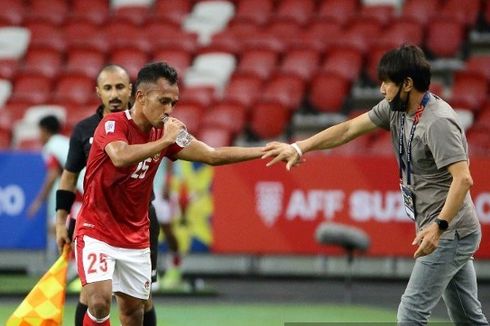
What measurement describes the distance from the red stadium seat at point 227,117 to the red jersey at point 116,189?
9480mm

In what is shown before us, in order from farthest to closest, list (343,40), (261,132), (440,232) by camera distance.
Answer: (343,40)
(261,132)
(440,232)

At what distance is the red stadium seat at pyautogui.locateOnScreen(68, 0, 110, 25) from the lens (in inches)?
824

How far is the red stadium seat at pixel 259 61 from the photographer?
18922mm

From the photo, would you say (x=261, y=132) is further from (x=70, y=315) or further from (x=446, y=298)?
(x=446, y=298)

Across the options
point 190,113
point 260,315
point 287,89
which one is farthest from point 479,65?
point 260,315

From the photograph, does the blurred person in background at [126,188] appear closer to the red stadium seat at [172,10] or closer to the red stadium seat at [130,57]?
the red stadium seat at [130,57]

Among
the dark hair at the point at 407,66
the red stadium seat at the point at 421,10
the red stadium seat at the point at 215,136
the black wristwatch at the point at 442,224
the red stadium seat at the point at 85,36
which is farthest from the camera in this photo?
the red stadium seat at the point at 85,36

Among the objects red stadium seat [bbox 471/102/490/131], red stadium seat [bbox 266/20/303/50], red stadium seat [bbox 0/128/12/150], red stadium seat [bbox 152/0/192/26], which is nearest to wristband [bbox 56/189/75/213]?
red stadium seat [bbox 0/128/12/150]

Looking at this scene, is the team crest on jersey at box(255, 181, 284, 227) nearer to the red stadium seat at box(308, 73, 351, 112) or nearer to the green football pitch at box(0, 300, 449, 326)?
the green football pitch at box(0, 300, 449, 326)

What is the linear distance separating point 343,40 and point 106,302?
12033 mm

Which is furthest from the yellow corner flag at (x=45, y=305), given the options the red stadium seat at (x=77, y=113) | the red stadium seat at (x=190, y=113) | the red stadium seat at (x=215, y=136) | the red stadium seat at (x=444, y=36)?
the red stadium seat at (x=444, y=36)

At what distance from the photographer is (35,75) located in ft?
63.5

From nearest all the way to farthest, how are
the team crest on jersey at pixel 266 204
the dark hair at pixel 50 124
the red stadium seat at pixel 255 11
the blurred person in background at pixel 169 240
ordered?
the dark hair at pixel 50 124 < the blurred person in background at pixel 169 240 < the team crest on jersey at pixel 266 204 < the red stadium seat at pixel 255 11

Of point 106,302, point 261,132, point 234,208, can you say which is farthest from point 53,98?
Result: point 106,302
